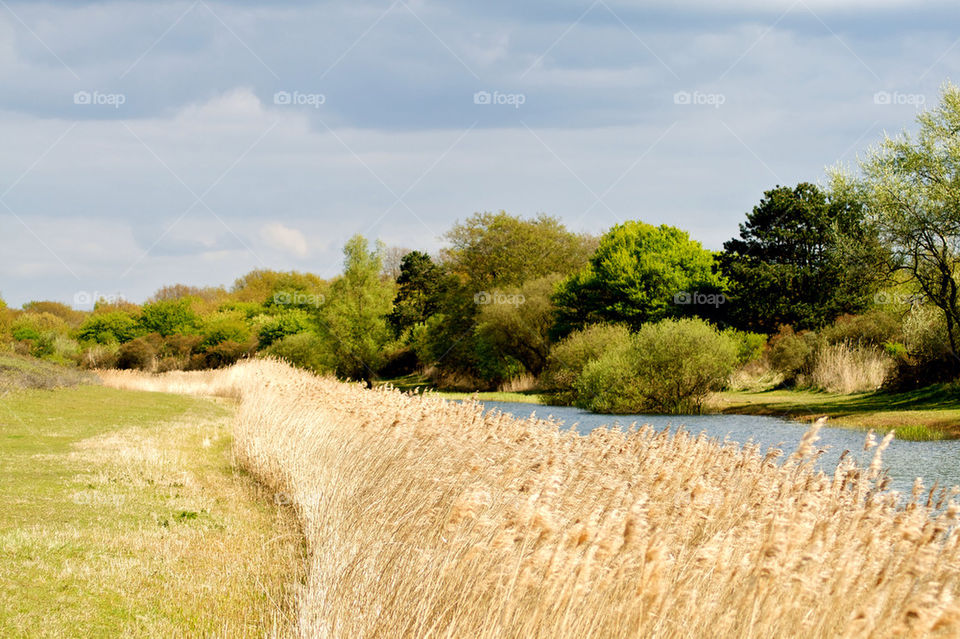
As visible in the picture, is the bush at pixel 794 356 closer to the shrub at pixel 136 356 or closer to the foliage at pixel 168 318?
the shrub at pixel 136 356

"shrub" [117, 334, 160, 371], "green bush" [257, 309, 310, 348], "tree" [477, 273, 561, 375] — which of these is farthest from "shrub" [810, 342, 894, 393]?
"shrub" [117, 334, 160, 371]

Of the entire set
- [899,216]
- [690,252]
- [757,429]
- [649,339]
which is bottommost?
[757,429]

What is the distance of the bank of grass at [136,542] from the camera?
6.16 metres

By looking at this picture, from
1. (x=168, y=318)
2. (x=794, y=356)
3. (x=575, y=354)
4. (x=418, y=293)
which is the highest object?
(x=418, y=293)

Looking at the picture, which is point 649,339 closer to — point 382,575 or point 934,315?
point 934,315

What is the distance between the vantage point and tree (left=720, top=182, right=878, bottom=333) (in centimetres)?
4456

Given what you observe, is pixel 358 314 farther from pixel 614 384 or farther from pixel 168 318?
pixel 614 384

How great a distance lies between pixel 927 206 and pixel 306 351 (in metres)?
44.8

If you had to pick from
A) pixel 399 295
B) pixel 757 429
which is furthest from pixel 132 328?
pixel 757 429

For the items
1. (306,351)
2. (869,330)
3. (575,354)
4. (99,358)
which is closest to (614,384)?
(575,354)

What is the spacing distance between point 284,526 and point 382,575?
474 cm

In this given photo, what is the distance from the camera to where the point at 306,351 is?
60.2 meters

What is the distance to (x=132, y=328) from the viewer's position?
72500 millimetres

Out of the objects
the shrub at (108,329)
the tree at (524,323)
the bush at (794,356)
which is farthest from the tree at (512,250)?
the shrub at (108,329)
